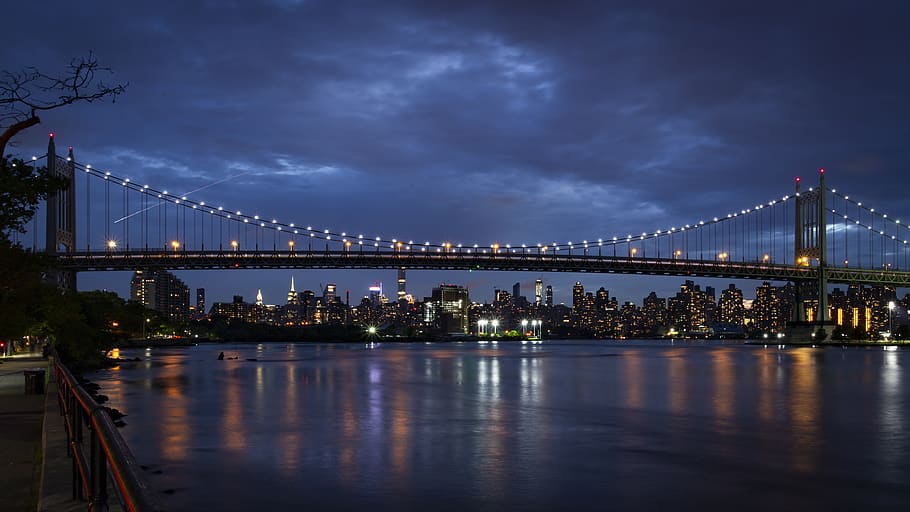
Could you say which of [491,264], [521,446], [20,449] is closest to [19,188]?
[20,449]

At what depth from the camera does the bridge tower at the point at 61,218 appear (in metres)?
74.7

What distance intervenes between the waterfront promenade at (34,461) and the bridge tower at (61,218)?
60607 mm

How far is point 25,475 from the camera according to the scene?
999 cm

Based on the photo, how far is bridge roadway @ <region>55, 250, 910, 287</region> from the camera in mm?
91500

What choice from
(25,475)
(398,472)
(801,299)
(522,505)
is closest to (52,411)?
(25,475)

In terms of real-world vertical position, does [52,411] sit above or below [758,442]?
above

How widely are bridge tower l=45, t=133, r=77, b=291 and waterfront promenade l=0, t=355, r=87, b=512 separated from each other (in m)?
60.6

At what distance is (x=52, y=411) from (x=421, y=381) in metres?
29.7

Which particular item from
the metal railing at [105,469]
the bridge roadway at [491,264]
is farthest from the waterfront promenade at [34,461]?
the bridge roadway at [491,264]

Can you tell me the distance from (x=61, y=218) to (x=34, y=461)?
246 feet

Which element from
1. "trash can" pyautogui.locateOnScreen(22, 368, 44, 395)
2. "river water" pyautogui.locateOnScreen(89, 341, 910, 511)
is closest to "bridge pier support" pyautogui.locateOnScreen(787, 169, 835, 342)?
"river water" pyautogui.locateOnScreen(89, 341, 910, 511)

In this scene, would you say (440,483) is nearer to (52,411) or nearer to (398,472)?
(398,472)

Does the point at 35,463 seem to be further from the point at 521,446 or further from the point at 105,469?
the point at 521,446

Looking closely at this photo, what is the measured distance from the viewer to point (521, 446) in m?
19.6
